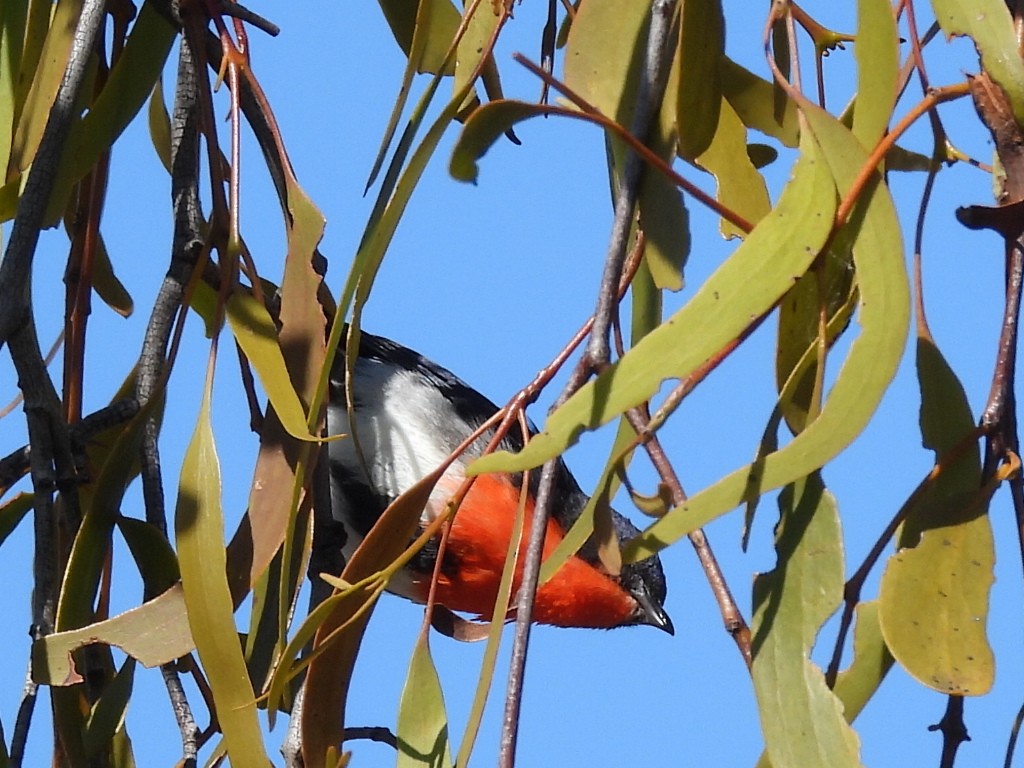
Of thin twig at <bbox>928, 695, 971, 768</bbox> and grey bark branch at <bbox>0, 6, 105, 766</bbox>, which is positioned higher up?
grey bark branch at <bbox>0, 6, 105, 766</bbox>

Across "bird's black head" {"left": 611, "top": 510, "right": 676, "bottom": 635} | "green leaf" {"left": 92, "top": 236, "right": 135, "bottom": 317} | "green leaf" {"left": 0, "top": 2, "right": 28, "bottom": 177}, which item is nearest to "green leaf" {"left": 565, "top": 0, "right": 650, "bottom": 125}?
"green leaf" {"left": 0, "top": 2, "right": 28, "bottom": 177}

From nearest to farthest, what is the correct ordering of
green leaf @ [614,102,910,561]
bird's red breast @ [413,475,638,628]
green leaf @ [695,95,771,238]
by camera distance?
1. green leaf @ [614,102,910,561]
2. green leaf @ [695,95,771,238]
3. bird's red breast @ [413,475,638,628]

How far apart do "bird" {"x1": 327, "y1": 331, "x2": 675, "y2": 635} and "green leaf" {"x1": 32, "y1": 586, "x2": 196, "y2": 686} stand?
102cm

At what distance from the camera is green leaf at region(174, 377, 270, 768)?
1438mm

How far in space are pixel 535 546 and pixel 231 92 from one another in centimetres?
79

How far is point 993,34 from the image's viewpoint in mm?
1229

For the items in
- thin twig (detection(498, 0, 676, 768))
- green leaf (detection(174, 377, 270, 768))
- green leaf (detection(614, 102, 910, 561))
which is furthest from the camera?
green leaf (detection(174, 377, 270, 768))

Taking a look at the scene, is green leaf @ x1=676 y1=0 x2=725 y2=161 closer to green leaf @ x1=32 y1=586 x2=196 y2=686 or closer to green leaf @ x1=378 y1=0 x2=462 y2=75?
green leaf @ x1=378 y1=0 x2=462 y2=75

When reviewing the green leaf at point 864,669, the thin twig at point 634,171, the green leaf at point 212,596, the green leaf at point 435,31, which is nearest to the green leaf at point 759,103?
the thin twig at point 634,171

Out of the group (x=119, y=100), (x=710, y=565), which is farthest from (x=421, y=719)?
(x=119, y=100)

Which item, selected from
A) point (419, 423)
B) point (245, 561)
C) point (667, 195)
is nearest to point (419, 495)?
point (245, 561)

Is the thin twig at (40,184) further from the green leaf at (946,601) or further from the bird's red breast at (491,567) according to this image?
the bird's red breast at (491,567)

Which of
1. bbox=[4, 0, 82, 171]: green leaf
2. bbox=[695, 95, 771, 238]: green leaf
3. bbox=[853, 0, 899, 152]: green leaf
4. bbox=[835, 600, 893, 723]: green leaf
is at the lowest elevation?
bbox=[835, 600, 893, 723]: green leaf

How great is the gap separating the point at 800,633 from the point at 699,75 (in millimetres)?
548
